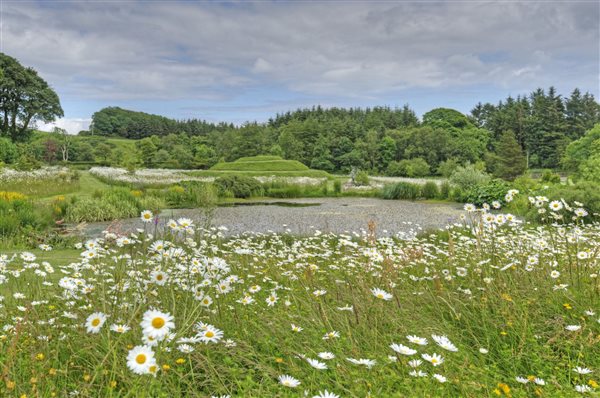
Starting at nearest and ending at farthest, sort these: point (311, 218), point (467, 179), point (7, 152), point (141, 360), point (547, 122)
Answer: point (141, 360) < point (311, 218) < point (467, 179) < point (7, 152) < point (547, 122)

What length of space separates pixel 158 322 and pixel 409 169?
37.9 m

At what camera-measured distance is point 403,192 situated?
808 inches

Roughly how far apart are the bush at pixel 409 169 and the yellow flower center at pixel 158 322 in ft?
124

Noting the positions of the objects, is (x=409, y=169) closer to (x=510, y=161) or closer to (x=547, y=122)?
(x=510, y=161)

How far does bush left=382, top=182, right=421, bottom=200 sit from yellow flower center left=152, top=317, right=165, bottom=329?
19731mm

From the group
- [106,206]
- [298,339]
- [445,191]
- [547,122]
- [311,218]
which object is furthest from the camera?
[547,122]

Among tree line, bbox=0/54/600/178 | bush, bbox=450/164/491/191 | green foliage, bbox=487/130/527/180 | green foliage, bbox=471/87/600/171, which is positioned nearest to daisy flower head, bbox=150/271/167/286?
bush, bbox=450/164/491/191

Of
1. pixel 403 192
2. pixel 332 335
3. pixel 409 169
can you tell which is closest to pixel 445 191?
pixel 403 192

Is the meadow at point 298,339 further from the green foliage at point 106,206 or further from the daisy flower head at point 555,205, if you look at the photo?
the green foliage at point 106,206

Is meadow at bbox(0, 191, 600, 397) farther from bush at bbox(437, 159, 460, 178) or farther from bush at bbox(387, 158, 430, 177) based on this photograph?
bush at bbox(387, 158, 430, 177)

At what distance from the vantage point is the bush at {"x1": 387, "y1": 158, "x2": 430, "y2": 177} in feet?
125

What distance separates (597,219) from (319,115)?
192ft

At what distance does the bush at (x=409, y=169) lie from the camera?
125 feet

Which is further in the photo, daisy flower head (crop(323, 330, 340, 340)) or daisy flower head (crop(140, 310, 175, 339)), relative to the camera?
daisy flower head (crop(323, 330, 340, 340))
